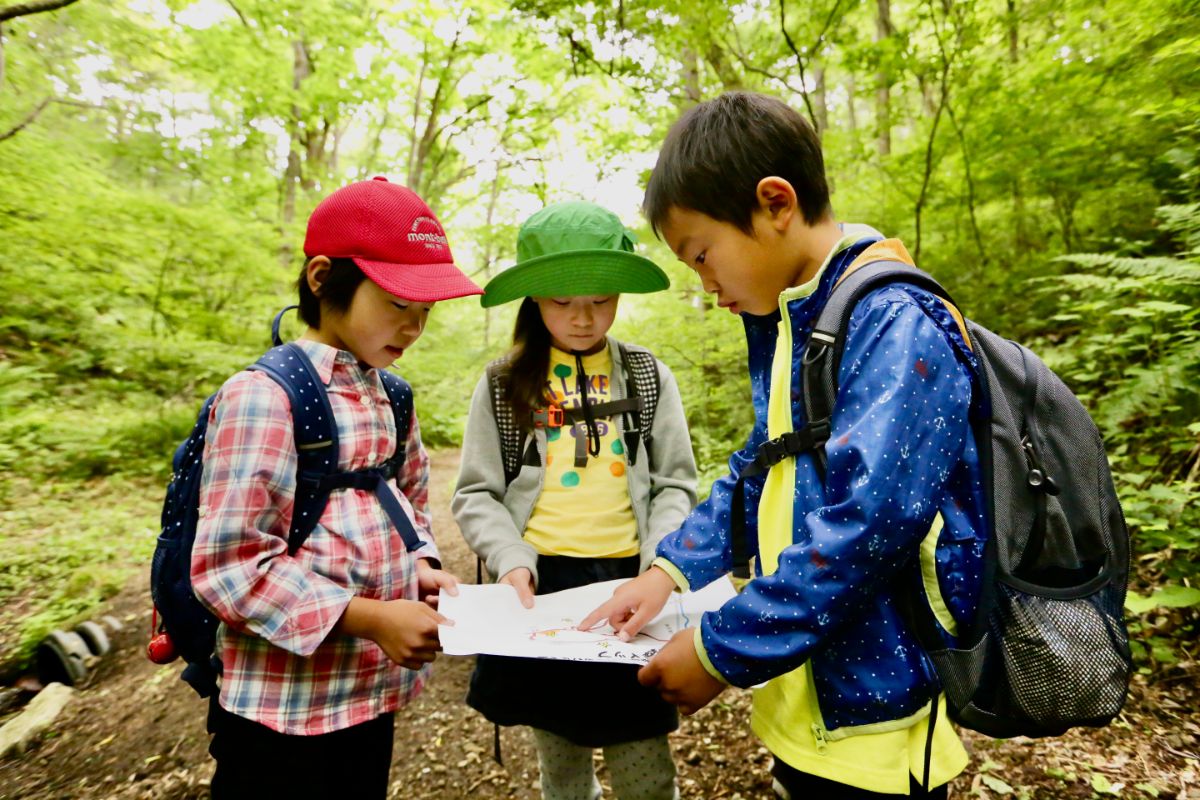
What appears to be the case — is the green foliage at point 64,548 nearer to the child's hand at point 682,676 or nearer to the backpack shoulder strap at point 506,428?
the backpack shoulder strap at point 506,428

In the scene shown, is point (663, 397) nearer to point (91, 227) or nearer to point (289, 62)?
point (91, 227)

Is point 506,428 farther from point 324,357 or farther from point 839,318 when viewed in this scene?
point 839,318

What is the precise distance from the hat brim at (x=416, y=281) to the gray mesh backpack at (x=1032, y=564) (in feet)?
2.85

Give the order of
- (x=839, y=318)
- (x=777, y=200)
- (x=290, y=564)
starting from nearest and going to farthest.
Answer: (x=839, y=318) < (x=777, y=200) < (x=290, y=564)

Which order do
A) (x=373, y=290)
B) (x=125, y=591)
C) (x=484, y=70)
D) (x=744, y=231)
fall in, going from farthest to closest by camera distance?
(x=484, y=70), (x=125, y=591), (x=373, y=290), (x=744, y=231)

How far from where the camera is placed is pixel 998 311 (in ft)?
16.1

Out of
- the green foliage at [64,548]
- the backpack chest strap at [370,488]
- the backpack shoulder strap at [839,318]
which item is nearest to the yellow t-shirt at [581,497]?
the backpack chest strap at [370,488]

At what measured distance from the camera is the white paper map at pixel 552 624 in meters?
1.13

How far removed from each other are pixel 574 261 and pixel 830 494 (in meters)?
1.04

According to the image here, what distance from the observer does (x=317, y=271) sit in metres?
1.43

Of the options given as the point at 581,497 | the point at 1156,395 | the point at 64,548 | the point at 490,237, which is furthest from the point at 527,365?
the point at 490,237

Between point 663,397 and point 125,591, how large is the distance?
436cm

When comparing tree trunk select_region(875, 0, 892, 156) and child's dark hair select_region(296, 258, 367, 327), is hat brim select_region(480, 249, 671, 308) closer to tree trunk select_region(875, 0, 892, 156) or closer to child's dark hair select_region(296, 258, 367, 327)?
child's dark hair select_region(296, 258, 367, 327)

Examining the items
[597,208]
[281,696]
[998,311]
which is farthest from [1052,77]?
[281,696]
